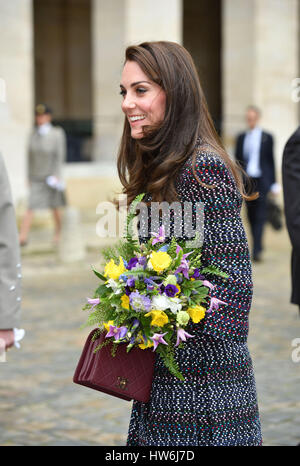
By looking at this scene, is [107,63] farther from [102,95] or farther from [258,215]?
[258,215]

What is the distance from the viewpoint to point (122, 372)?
301cm

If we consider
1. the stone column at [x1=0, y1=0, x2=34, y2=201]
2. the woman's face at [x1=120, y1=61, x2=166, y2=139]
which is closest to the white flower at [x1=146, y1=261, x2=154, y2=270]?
the woman's face at [x1=120, y1=61, x2=166, y2=139]

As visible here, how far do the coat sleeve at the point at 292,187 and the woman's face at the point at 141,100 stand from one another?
1.12 metres

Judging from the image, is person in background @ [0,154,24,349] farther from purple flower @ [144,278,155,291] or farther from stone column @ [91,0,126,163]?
stone column @ [91,0,126,163]

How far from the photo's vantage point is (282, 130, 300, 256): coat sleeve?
3.97 metres

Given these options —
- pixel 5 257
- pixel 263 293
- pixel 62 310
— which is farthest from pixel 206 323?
pixel 263 293

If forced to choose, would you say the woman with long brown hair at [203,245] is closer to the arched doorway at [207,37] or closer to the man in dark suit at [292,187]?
the man in dark suit at [292,187]

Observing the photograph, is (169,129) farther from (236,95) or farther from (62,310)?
(236,95)

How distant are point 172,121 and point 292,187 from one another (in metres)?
1.16

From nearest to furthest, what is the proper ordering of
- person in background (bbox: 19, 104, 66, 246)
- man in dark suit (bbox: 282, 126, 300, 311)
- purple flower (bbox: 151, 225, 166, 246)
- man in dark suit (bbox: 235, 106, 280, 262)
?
purple flower (bbox: 151, 225, 166, 246) < man in dark suit (bbox: 282, 126, 300, 311) < man in dark suit (bbox: 235, 106, 280, 262) < person in background (bbox: 19, 104, 66, 246)

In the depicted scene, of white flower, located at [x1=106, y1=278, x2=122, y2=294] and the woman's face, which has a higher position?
the woman's face

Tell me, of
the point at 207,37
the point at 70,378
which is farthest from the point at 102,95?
the point at 70,378

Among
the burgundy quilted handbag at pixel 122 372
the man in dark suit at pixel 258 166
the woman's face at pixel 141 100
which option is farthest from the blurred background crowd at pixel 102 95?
the woman's face at pixel 141 100
